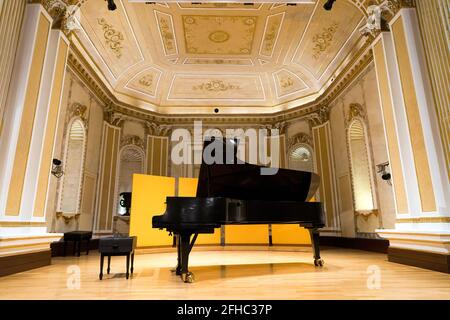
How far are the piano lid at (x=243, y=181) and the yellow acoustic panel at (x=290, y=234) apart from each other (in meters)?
4.00

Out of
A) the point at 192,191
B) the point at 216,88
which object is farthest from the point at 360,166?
the point at 216,88

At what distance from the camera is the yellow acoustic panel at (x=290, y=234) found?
770 centimetres

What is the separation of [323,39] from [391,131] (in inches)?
160

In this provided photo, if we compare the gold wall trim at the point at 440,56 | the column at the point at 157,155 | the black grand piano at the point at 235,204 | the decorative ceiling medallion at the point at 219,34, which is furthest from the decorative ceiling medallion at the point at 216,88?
the black grand piano at the point at 235,204

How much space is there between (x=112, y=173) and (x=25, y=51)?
16.6 feet

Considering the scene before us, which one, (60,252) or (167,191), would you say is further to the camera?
(167,191)

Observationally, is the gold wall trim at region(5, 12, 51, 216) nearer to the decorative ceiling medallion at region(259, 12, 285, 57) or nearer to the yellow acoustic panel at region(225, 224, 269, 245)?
the decorative ceiling medallion at region(259, 12, 285, 57)

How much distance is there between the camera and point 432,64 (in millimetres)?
3760

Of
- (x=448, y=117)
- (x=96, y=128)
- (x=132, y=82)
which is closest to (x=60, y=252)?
(x=96, y=128)

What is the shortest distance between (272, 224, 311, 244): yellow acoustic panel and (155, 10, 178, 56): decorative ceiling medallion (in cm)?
595

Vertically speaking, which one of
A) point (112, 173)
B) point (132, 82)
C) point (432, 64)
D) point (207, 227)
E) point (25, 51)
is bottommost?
point (207, 227)

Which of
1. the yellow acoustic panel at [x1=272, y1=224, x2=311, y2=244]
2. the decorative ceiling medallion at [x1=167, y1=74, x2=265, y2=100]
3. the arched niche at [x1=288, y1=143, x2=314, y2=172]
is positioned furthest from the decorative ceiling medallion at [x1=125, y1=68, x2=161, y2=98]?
the yellow acoustic panel at [x1=272, y1=224, x2=311, y2=244]
